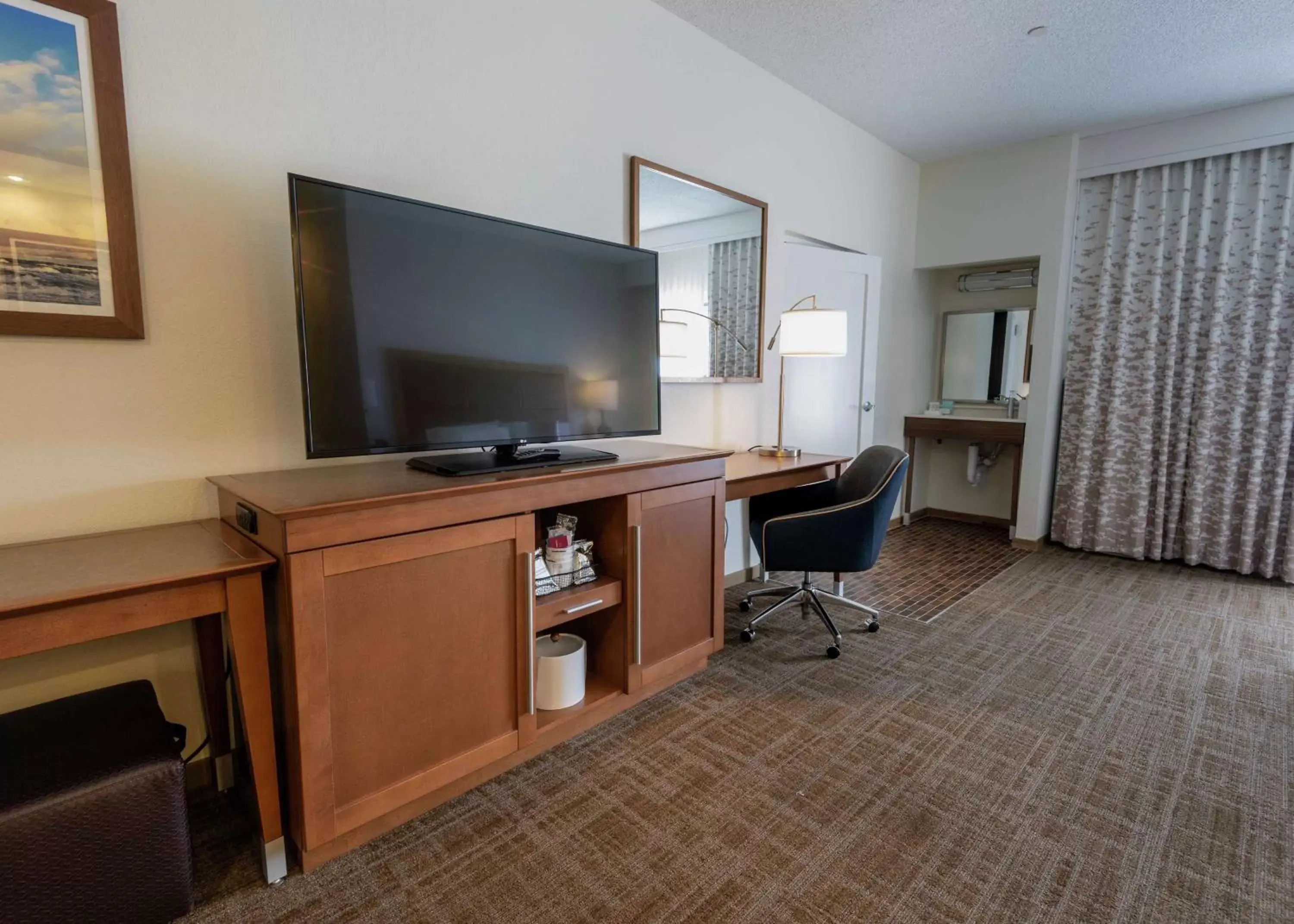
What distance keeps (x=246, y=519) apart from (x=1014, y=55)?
3670 mm

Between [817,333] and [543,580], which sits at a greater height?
[817,333]

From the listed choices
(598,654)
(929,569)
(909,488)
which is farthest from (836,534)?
(909,488)

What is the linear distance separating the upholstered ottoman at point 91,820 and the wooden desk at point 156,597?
151 mm

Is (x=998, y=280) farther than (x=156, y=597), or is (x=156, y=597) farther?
(x=998, y=280)

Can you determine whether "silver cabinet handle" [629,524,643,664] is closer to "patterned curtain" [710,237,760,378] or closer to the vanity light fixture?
"patterned curtain" [710,237,760,378]

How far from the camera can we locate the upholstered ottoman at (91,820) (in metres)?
1.07

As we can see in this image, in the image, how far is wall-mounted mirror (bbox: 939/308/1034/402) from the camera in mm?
4406

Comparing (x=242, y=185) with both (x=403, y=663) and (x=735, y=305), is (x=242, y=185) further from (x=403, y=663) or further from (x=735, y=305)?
(x=735, y=305)

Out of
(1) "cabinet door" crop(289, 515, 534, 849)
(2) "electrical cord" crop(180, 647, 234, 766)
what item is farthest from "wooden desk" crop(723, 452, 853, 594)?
(2) "electrical cord" crop(180, 647, 234, 766)

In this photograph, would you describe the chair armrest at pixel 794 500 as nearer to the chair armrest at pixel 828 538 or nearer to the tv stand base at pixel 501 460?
the chair armrest at pixel 828 538

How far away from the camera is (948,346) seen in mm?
4848

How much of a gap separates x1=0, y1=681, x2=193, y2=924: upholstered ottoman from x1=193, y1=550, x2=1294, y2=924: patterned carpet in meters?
0.19

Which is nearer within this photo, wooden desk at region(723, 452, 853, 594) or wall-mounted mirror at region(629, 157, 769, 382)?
wooden desk at region(723, 452, 853, 594)

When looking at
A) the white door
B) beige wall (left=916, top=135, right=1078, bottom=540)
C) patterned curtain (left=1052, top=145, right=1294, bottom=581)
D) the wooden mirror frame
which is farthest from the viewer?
the wooden mirror frame
